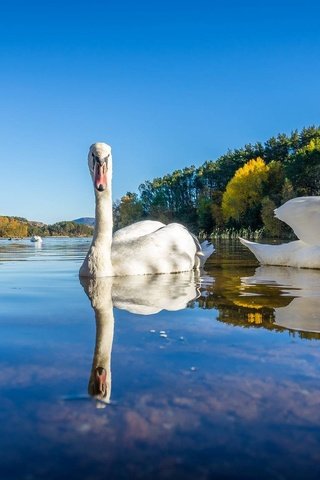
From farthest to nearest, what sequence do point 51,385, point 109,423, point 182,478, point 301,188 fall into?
point 301,188 → point 51,385 → point 109,423 → point 182,478

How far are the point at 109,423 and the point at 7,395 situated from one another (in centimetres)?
60

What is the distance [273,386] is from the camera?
2375mm

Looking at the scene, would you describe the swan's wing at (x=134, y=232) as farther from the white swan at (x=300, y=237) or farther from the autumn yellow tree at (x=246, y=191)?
the autumn yellow tree at (x=246, y=191)

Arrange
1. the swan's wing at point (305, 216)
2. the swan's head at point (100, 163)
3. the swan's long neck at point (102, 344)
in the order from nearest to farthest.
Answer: the swan's long neck at point (102, 344)
the swan's head at point (100, 163)
the swan's wing at point (305, 216)

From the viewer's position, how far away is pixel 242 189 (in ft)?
205

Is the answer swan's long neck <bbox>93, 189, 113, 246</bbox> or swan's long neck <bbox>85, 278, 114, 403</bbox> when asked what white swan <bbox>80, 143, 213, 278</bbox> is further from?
swan's long neck <bbox>85, 278, 114, 403</bbox>

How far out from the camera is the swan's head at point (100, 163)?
25.2 feet

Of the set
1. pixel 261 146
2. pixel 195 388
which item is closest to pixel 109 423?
pixel 195 388

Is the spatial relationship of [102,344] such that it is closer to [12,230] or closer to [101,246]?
[101,246]

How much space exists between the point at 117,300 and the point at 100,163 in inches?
115

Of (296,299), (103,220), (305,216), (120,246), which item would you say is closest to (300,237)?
(305,216)

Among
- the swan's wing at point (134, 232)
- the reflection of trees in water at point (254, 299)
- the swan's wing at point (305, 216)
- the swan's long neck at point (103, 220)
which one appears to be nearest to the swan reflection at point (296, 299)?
the reflection of trees in water at point (254, 299)

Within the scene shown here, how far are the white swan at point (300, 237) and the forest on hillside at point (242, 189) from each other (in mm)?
35010

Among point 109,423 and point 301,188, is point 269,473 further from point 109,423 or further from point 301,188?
point 301,188
